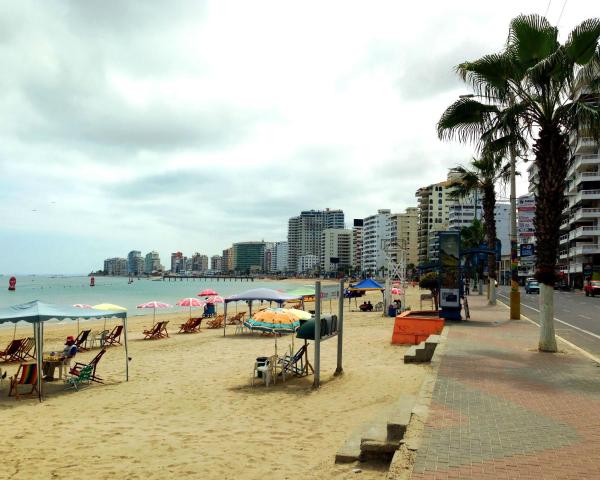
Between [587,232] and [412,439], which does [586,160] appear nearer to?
[587,232]

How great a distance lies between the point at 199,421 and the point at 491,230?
25051 millimetres

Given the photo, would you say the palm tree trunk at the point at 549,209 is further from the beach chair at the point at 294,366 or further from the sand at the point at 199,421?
the beach chair at the point at 294,366

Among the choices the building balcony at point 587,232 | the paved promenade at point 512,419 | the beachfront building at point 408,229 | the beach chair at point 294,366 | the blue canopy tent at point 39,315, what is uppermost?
the beachfront building at point 408,229

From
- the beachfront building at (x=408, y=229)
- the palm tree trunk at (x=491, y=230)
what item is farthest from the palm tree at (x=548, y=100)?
the beachfront building at (x=408, y=229)

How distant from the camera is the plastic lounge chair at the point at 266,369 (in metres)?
11.2

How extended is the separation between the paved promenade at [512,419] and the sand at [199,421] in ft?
3.22

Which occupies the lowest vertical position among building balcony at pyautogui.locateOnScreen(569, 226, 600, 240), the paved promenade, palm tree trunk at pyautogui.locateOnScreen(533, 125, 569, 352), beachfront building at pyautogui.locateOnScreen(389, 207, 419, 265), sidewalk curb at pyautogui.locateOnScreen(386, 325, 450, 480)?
the paved promenade

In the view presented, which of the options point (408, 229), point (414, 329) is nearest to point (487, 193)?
point (414, 329)

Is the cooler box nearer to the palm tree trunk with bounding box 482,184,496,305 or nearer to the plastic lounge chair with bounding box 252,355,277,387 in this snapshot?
the plastic lounge chair with bounding box 252,355,277,387

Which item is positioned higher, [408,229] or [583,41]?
[408,229]

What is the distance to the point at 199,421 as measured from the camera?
8.44 m

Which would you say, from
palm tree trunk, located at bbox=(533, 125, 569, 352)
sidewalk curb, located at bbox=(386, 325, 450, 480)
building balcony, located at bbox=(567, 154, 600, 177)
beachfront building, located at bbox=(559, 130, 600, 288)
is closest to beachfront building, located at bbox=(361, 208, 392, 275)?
beachfront building, located at bbox=(559, 130, 600, 288)

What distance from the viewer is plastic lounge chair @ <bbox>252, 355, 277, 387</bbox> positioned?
36.9 ft

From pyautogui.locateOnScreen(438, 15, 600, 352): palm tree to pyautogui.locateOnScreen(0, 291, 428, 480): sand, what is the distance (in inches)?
171
